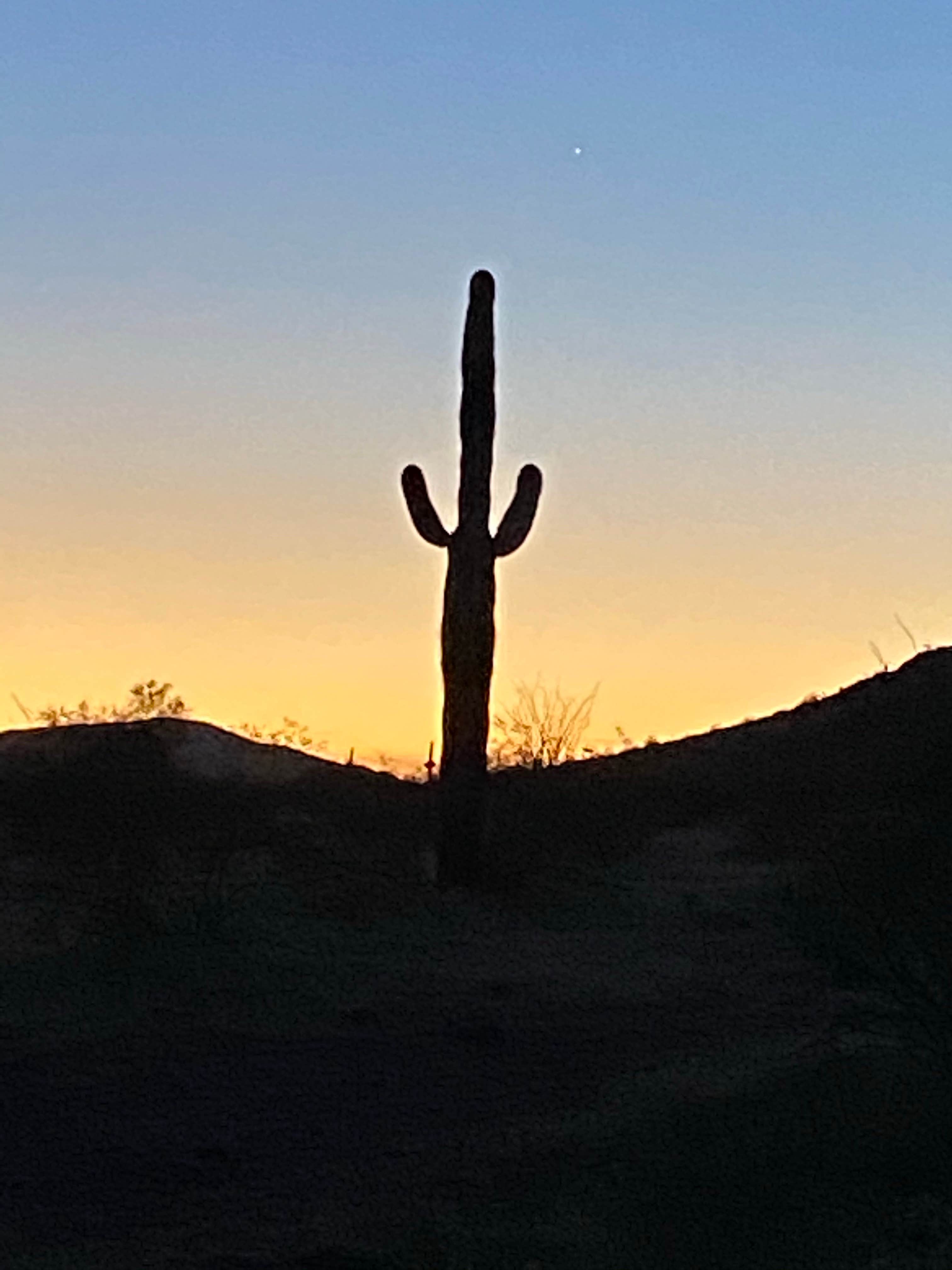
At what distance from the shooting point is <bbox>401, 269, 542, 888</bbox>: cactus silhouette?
57.1ft

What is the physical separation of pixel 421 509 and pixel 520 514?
746mm

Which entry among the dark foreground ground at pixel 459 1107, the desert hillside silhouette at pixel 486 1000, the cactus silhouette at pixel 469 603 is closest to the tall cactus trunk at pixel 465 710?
the cactus silhouette at pixel 469 603

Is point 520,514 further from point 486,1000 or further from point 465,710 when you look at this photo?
point 486,1000

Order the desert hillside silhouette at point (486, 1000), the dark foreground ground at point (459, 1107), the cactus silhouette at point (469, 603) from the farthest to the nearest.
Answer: the cactus silhouette at point (469, 603) → the desert hillside silhouette at point (486, 1000) → the dark foreground ground at point (459, 1107)

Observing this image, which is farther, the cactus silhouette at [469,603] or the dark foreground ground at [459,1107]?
the cactus silhouette at [469,603]

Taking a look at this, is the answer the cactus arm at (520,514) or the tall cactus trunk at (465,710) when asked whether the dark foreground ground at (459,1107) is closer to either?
the tall cactus trunk at (465,710)

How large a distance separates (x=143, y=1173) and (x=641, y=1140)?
7.07 feet

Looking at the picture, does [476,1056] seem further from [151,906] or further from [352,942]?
[151,906]

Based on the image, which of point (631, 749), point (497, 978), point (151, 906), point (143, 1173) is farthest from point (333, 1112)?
point (631, 749)

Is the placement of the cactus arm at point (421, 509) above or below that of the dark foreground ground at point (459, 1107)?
above

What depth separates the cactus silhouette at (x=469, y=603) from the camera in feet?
57.1

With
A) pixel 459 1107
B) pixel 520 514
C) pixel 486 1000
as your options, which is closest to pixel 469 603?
pixel 520 514

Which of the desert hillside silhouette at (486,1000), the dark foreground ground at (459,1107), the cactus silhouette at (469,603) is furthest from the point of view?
the cactus silhouette at (469,603)

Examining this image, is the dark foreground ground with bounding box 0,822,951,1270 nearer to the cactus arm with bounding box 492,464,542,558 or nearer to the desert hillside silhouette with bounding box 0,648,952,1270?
the desert hillside silhouette with bounding box 0,648,952,1270
